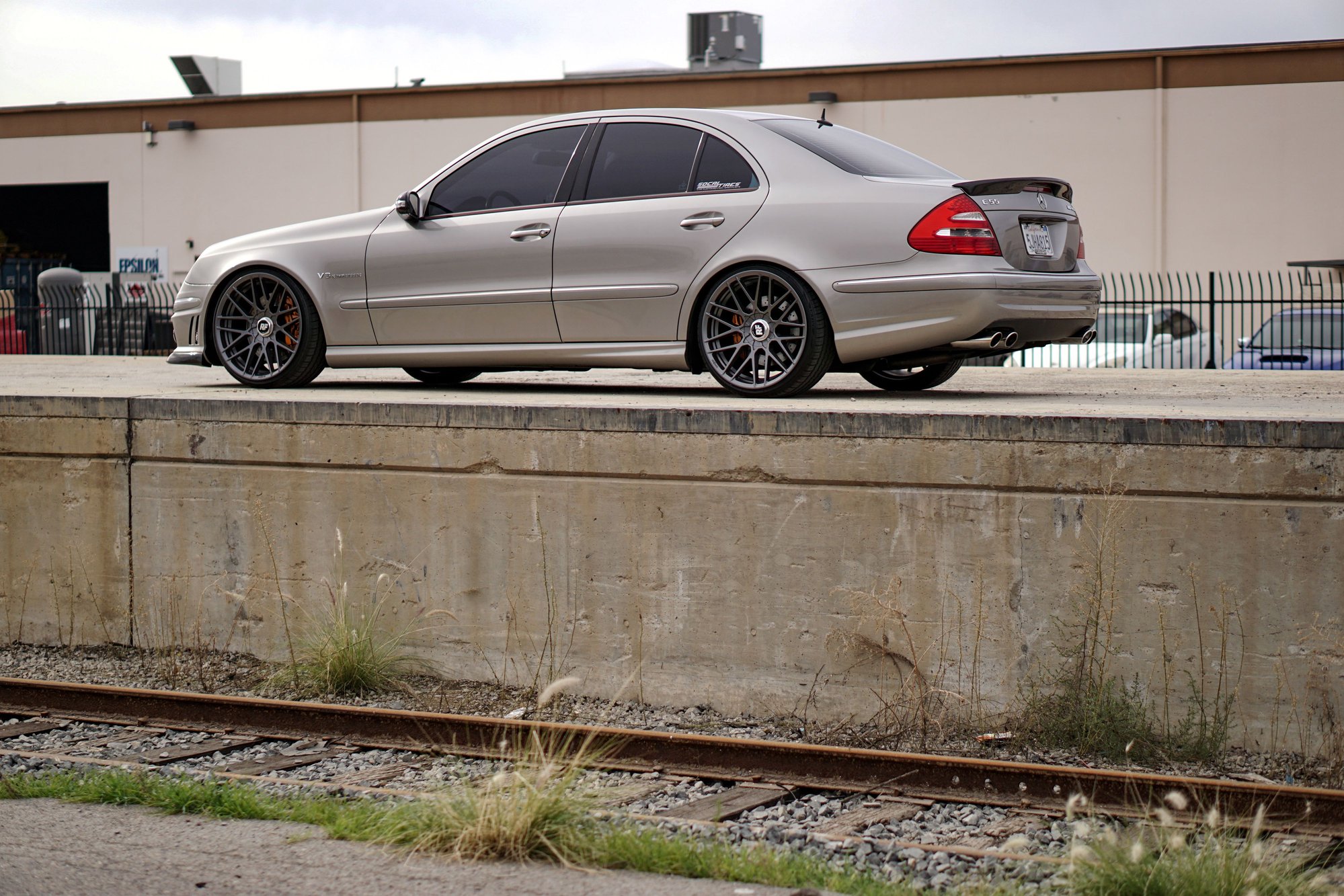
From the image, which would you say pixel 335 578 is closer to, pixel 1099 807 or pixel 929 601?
pixel 929 601

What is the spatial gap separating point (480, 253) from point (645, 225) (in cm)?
98

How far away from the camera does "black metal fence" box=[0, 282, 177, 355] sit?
22.2 meters

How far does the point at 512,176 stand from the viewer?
8617 mm

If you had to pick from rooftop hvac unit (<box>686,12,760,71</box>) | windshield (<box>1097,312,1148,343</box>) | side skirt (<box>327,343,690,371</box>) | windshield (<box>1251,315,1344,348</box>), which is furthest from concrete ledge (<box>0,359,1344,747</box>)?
rooftop hvac unit (<box>686,12,760,71</box>)

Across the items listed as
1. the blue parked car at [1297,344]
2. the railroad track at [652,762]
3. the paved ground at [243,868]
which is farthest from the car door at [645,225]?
the blue parked car at [1297,344]

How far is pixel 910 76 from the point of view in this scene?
2844cm

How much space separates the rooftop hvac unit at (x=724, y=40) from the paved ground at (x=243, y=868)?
3120 cm

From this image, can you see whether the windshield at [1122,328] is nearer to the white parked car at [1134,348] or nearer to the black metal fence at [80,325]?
the white parked car at [1134,348]

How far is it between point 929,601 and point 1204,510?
1161mm

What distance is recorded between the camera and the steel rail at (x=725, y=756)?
17.0 ft

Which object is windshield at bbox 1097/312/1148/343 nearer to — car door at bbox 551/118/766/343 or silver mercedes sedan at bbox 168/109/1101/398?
silver mercedes sedan at bbox 168/109/1101/398

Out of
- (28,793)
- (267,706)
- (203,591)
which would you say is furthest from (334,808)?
(203,591)

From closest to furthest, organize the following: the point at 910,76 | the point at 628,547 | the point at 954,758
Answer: the point at 954,758
the point at 628,547
the point at 910,76

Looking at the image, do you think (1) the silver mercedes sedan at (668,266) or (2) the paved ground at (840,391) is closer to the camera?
(2) the paved ground at (840,391)
